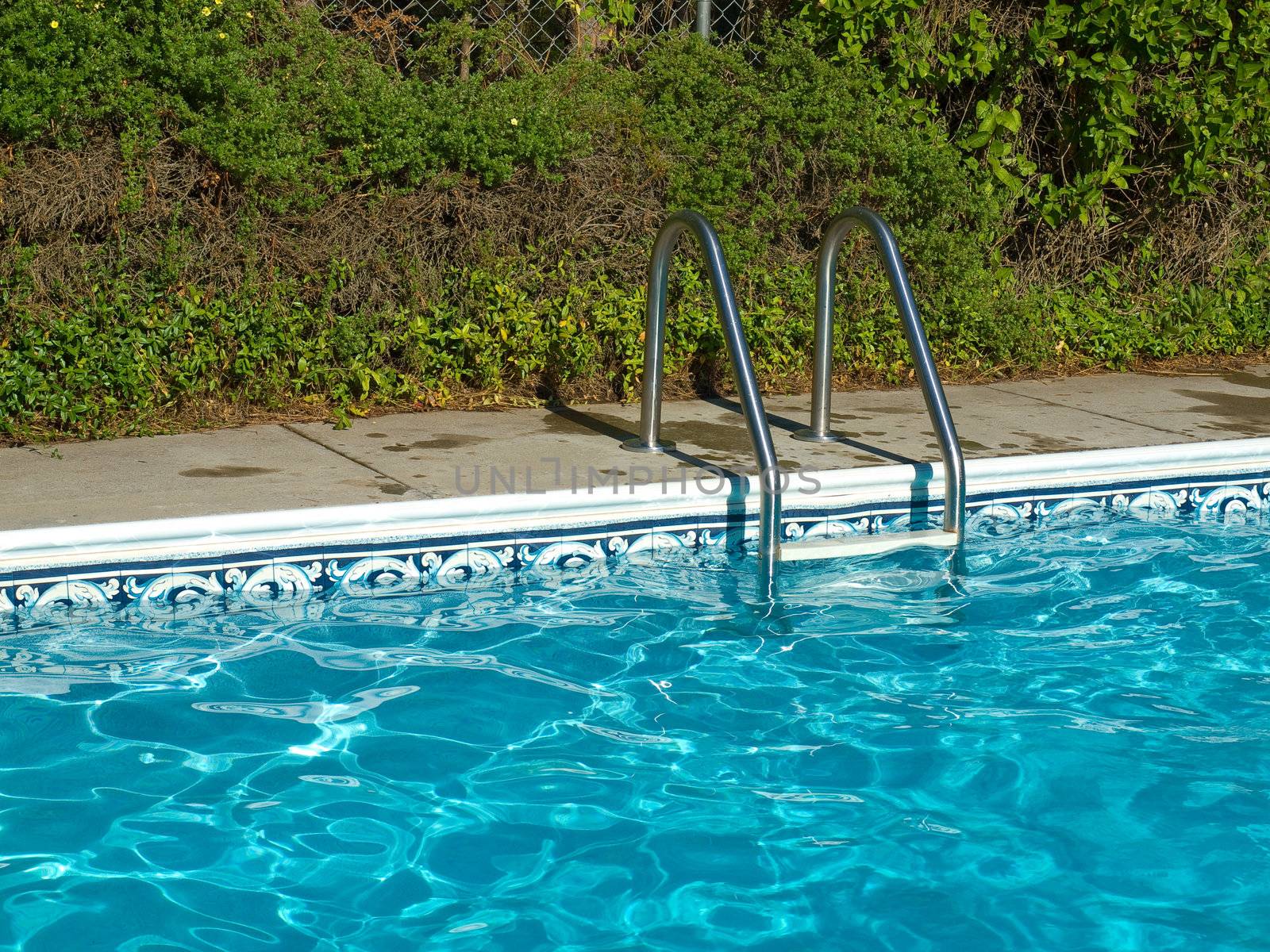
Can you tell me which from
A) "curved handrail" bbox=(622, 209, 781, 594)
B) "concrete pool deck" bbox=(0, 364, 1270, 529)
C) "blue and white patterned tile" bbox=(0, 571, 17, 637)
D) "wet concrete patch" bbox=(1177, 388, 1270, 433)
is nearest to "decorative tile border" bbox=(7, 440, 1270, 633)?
"blue and white patterned tile" bbox=(0, 571, 17, 637)

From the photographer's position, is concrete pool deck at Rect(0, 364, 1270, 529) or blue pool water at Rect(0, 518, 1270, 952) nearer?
blue pool water at Rect(0, 518, 1270, 952)

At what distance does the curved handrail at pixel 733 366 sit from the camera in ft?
14.0

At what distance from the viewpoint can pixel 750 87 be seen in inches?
254

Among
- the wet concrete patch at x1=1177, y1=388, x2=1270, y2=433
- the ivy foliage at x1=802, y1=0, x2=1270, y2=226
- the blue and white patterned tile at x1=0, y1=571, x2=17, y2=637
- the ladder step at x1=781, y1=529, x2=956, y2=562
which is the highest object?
the ivy foliage at x1=802, y1=0, x2=1270, y2=226

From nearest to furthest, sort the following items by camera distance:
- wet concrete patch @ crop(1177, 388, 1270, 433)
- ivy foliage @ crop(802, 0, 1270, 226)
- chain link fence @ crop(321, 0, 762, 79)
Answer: wet concrete patch @ crop(1177, 388, 1270, 433) → chain link fence @ crop(321, 0, 762, 79) → ivy foliage @ crop(802, 0, 1270, 226)

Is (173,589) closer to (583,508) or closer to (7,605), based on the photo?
(7,605)

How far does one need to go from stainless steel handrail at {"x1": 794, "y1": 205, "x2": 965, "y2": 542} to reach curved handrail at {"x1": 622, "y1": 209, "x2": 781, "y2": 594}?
523mm

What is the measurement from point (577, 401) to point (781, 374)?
986mm

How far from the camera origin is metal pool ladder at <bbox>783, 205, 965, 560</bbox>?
4270 mm

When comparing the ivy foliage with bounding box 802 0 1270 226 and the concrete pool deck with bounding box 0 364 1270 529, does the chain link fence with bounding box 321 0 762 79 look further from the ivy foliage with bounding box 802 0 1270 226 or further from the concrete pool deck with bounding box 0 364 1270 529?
the concrete pool deck with bounding box 0 364 1270 529

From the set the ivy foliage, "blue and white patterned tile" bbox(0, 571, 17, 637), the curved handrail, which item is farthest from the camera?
the ivy foliage

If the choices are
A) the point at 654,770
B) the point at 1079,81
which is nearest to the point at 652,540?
the point at 654,770

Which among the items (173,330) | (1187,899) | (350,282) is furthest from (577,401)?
(1187,899)

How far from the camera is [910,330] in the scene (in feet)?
15.0
